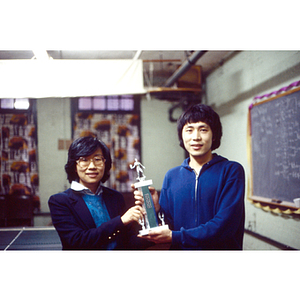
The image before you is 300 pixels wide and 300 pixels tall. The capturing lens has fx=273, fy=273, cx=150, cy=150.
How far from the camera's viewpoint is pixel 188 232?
1.86 meters

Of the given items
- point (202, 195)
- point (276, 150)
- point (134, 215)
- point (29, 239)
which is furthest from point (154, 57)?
point (29, 239)

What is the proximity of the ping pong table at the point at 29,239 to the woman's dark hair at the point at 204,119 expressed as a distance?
1.32 metres

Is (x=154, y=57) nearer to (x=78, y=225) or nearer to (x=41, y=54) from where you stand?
(x=41, y=54)

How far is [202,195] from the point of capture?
73.4 inches

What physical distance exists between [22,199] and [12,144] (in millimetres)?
467

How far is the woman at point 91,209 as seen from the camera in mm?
1851

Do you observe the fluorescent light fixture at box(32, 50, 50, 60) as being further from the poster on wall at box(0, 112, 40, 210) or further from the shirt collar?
the shirt collar

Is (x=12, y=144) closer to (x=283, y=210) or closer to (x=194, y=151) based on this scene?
(x=194, y=151)

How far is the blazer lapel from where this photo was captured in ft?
6.06

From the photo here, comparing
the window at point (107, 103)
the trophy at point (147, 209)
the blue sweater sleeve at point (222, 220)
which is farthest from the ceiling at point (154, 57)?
the blue sweater sleeve at point (222, 220)

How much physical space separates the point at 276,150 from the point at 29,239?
247 centimetres

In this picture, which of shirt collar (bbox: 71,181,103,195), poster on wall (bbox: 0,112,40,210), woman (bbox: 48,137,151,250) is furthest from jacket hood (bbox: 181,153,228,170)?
poster on wall (bbox: 0,112,40,210)

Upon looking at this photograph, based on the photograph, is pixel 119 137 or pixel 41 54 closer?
pixel 41 54
